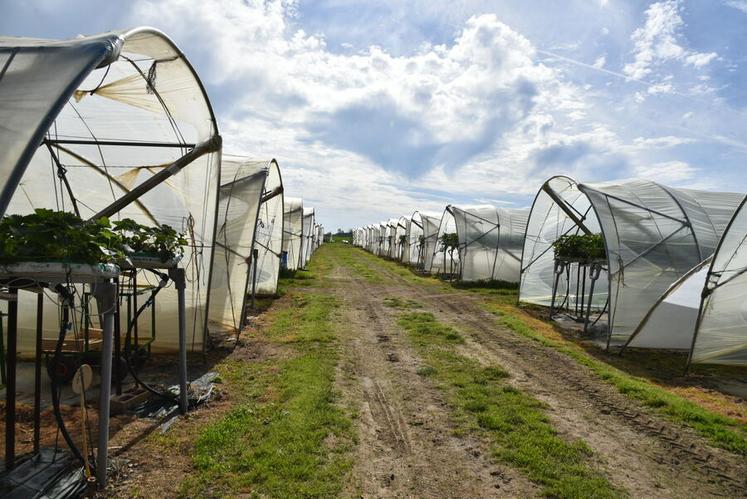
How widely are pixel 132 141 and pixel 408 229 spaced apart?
3093cm

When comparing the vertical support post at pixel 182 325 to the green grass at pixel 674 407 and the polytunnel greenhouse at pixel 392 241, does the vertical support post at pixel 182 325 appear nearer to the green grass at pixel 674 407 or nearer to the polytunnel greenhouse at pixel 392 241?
the green grass at pixel 674 407

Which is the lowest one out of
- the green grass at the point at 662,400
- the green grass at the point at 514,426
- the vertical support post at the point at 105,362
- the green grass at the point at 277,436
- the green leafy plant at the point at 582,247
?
the green grass at the point at 277,436

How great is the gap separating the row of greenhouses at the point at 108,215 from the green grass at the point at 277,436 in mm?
1027

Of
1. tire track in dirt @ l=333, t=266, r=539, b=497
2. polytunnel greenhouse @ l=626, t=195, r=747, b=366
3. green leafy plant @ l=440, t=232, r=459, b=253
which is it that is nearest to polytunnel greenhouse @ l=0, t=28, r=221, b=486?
Answer: tire track in dirt @ l=333, t=266, r=539, b=497

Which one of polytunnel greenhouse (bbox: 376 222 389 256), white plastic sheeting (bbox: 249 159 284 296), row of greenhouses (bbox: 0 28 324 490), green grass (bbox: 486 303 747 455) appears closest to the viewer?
row of greenhouses (bbox: 0 28 324 490)

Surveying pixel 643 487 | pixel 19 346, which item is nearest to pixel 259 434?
pixel 643 487

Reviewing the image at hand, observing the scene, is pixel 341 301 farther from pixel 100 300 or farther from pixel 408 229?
pixel 408 229

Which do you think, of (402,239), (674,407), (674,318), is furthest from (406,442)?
(402,239)

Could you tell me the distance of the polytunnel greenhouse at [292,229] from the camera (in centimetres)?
2427

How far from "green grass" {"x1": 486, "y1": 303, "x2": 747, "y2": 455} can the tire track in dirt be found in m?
3.19

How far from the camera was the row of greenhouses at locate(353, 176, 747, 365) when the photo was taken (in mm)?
8641

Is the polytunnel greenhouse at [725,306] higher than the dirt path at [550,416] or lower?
higher

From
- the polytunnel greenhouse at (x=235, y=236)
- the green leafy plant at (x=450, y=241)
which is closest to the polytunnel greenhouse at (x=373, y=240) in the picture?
the green leafy plant at (x=450, y=241)

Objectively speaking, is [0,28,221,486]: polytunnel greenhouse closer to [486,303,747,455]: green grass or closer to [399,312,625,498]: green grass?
[399,312,625,498]: green grass
